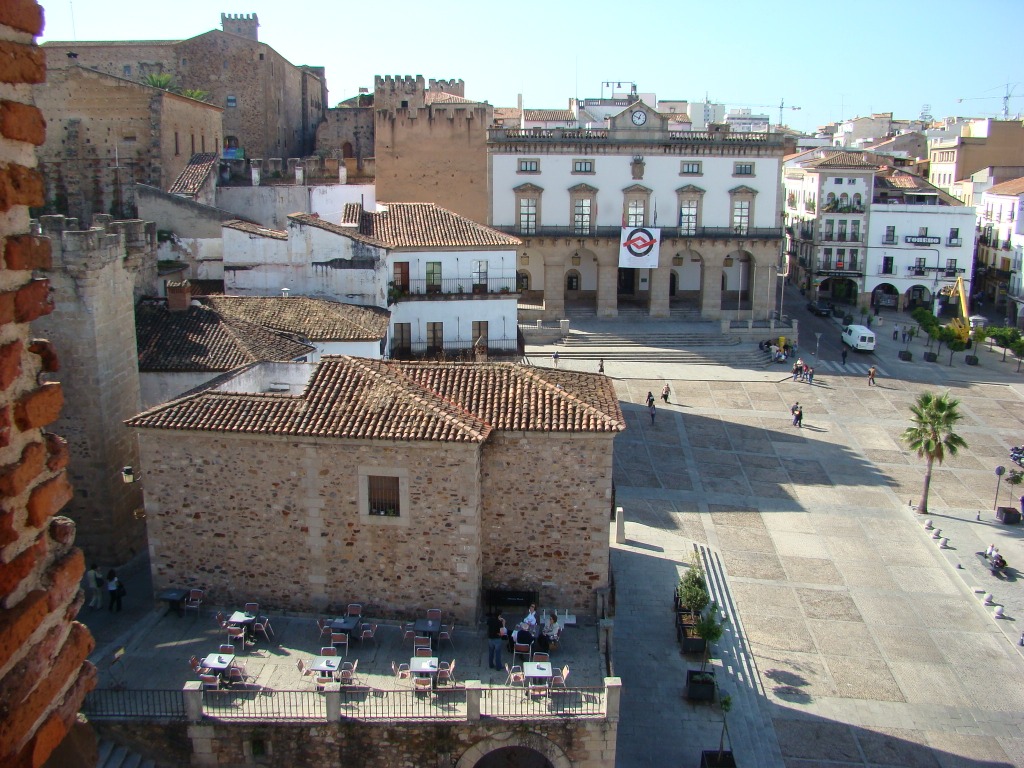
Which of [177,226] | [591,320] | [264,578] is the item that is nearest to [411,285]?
[177,226]

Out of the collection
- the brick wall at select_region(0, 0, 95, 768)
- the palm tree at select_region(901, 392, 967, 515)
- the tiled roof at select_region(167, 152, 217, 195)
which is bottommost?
the palm tree at select_region(901, 392, 967, 515)

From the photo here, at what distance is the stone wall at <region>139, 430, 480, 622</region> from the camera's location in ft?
58.5

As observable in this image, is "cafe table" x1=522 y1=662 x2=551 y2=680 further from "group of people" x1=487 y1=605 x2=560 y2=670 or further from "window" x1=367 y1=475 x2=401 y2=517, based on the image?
"window" x1=367 y1=475 x2=401 y2=517

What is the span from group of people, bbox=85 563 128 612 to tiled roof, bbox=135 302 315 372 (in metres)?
5.92

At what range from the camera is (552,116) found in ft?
221

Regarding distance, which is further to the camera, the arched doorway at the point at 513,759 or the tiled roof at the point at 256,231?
the tiled roof at the point at 256,231

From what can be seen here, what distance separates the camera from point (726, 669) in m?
20.4

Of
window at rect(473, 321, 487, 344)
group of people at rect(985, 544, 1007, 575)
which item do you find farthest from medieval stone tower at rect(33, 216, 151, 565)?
group of people at rect(985, 544, 1007, 575)

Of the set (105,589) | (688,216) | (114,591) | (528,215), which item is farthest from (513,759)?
(688,216)

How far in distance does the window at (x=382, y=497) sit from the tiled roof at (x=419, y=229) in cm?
2064

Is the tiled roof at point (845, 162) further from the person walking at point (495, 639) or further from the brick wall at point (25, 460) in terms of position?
the brick wall at point (25, 460)

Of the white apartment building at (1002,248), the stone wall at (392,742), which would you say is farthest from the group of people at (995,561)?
the white apartment building at (1002,248)

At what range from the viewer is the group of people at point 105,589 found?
1895 centimetres

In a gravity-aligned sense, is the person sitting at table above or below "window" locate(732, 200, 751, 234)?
below
